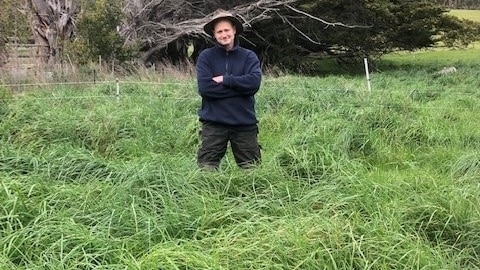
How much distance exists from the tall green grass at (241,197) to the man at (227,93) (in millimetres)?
199

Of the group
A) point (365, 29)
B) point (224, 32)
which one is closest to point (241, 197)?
point (224, 32)

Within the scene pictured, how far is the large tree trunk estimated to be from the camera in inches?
604

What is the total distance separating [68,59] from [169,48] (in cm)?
571

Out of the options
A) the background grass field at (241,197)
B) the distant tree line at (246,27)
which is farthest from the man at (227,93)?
the distant tree line at (246,27)

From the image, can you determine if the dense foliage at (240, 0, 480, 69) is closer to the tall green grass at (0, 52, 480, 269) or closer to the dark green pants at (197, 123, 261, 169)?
the tall green grass at (0, 52, 480, 269)

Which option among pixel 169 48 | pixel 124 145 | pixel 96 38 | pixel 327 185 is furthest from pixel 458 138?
pixel 169 48

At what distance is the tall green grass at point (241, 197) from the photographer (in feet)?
9.31

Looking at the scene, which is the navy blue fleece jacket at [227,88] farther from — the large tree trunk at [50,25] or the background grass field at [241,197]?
the large tree trunk at [50,25]

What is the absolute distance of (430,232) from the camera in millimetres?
3404

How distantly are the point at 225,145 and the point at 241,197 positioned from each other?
0.62 m

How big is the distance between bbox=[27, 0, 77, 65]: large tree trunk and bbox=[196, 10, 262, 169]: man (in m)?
12.1

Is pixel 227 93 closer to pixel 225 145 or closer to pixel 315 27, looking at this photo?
pixel 225 145

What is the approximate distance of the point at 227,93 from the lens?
13.5 feet

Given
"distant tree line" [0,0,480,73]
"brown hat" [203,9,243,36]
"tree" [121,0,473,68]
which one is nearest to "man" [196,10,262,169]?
"brown hat" [203,9,243,36]
